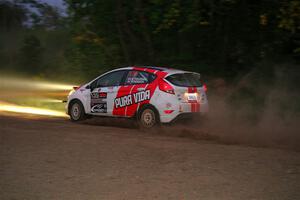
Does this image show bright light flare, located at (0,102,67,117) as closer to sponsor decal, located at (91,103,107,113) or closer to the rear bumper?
sponsor decal, located at (91,103,107,113)

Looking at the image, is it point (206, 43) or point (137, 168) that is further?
point (206, 43)

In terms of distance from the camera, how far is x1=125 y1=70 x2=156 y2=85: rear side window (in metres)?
12.7

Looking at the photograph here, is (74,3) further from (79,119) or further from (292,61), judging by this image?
(292,61)

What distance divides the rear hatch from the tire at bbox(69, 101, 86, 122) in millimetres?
2958

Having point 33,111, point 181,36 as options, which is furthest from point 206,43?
point 33,111

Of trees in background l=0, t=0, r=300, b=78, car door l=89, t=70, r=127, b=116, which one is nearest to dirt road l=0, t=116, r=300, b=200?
car door l=89, t=70, r=127, b=116

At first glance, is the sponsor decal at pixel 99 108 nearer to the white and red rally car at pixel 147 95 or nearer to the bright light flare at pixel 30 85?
the white and red rally car at pixel 147 95

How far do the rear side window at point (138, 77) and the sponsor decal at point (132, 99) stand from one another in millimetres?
305

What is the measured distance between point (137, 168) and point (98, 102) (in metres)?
6.02

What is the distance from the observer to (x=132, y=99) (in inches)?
509

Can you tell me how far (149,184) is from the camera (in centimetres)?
701

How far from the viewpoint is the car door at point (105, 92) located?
13.4m

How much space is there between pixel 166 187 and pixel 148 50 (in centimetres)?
1291

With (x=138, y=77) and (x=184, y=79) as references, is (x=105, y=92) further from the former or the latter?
(x=184, y=79)
